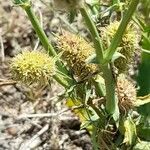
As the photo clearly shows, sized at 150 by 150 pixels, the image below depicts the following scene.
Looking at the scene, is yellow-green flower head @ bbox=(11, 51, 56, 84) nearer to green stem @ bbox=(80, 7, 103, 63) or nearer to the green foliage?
the green foliage

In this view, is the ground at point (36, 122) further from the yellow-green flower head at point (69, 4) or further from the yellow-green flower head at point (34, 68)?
the yellow-green flower head at point (69, 4)

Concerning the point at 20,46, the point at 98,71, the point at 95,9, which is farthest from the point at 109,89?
the point at 20,46

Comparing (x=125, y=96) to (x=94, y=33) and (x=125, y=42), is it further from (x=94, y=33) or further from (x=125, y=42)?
(x=94, y=33)

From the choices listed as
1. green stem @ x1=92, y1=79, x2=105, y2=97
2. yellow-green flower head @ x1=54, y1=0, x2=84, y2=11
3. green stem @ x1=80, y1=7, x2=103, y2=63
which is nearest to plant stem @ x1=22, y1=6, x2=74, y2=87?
green stem @ x1=92, y1=79, x2=105, y2=97

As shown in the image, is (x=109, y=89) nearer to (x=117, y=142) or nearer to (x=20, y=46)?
(x=117, y=142)

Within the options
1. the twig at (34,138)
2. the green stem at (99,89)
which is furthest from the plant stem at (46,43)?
the twig at (34,138)

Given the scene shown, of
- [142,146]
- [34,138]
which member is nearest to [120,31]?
[142,146]
